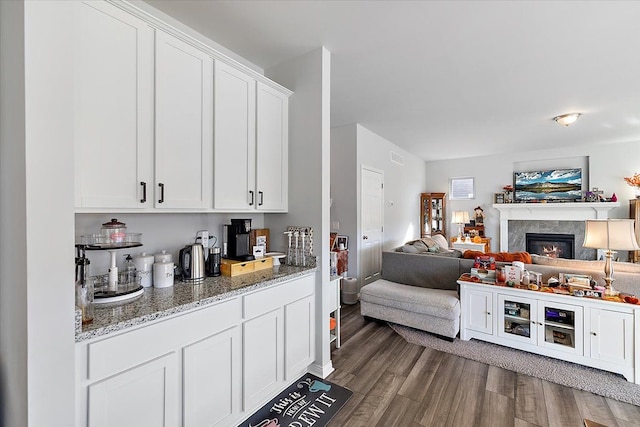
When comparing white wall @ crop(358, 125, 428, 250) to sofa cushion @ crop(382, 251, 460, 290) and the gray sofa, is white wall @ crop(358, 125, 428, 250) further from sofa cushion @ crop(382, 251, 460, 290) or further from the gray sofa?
the gray sofa

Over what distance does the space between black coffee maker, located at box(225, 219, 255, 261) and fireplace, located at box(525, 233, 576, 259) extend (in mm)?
6407

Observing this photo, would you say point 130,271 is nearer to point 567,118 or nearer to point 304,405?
point 304,405

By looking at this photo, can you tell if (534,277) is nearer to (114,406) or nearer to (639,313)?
(639,313)

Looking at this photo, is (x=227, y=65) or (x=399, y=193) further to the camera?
(x=399, y=193)

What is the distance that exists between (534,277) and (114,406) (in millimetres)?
3478

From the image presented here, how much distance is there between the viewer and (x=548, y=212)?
19.4 ft

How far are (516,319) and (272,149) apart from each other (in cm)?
292

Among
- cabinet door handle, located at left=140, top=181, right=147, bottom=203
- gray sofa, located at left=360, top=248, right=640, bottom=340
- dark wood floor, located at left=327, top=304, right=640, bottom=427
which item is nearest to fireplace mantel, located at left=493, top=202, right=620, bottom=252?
gray sofa, located at left=360, top=248, right=640, bottom=340

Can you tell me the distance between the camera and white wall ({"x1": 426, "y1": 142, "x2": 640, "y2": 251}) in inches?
211

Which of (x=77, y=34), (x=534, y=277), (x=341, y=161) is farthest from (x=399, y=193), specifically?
(x=77, y=34)

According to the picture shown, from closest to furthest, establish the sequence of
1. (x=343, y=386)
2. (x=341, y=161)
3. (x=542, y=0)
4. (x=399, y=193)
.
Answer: (x=542, y=0), (x=343, y=386), (x=341, y=161), (x=399, y=193)

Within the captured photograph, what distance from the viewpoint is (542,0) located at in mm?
1788

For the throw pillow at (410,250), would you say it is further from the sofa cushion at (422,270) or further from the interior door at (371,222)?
the interior door at (371,222)

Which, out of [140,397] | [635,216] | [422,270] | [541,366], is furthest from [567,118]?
[140,397]
